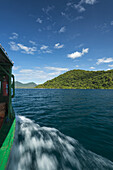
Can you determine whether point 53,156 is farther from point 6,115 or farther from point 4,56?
point 4,56

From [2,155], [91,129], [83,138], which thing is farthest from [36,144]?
[91,129]

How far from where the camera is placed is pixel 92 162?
4.57 metres

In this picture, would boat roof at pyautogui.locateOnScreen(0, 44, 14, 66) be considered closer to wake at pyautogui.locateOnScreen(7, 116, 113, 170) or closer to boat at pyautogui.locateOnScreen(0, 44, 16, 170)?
boat at pyautogui.locateOnScreen(0, 44, 16, 170)

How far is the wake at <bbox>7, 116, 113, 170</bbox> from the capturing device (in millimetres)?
4301

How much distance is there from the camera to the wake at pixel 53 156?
14.1 feet

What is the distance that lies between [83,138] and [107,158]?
7.03ft

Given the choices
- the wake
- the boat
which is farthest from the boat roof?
the wake

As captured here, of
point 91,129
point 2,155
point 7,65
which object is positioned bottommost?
point 91,129

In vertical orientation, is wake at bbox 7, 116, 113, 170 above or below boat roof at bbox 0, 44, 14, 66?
below

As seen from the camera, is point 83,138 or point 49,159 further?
point 83,138

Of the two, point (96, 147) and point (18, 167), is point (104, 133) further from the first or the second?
point (18, 167)

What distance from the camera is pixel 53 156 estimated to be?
194 inches

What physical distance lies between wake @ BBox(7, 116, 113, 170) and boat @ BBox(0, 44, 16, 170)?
63cm

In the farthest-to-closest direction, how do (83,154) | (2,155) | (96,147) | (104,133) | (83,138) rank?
(104,133), (83,138), (96,147), (83,154), (2,155)
